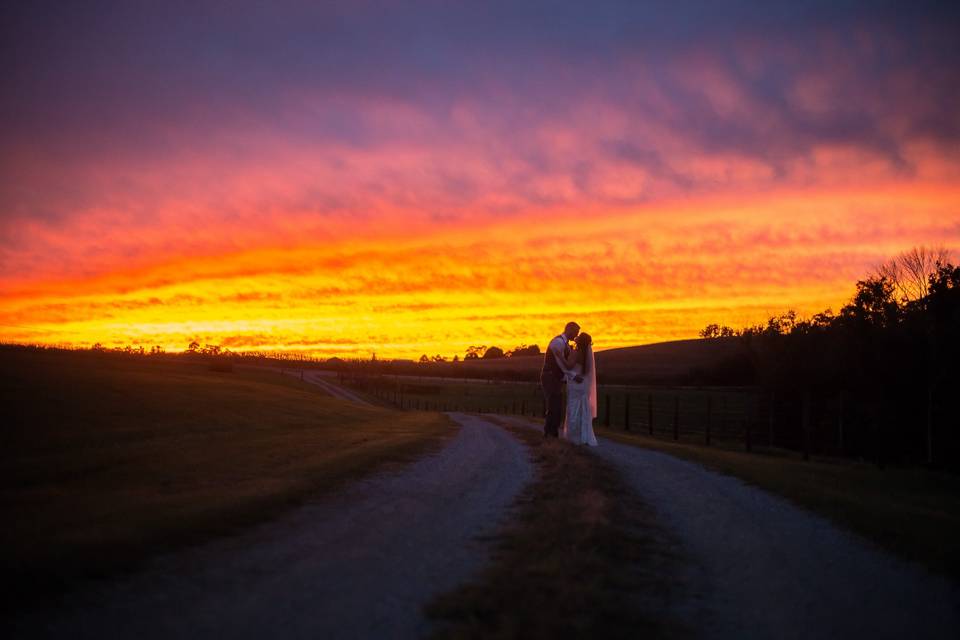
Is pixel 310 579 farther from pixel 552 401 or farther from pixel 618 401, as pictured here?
pixel 618 401

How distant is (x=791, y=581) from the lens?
724 centimetres

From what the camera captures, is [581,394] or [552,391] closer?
[581,394]

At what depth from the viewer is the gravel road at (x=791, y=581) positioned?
597 centimetres

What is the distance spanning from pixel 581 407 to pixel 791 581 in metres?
13.7

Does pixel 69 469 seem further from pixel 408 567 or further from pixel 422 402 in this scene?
pixel 422 402

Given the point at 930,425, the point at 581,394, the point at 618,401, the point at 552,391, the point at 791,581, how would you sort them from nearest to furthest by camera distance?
the point at 791,581 → the point at 581,394 → the point at 552,391 → the point at 930,425 → the point at 618,401

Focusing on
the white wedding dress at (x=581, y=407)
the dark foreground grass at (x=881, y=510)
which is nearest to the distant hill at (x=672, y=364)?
the white wedding dress at (x=581, y=407)

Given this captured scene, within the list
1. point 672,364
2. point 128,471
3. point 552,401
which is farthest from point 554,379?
point 672,364


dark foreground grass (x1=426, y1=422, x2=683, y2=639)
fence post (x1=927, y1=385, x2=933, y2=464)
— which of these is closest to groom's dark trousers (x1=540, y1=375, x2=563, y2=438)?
dark foreground grass (x1=426, y1=422, x2=683, y2=639)

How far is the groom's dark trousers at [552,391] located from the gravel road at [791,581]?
9.86 m

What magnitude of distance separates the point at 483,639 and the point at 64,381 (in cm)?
3416

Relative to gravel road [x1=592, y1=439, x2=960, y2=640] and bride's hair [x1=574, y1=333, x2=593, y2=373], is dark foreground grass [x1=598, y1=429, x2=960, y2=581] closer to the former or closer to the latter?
gravel road [x1=592, y1=439, x2=960, y2=640]

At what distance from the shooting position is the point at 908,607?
6.64m

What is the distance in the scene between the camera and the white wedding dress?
68.5ft
